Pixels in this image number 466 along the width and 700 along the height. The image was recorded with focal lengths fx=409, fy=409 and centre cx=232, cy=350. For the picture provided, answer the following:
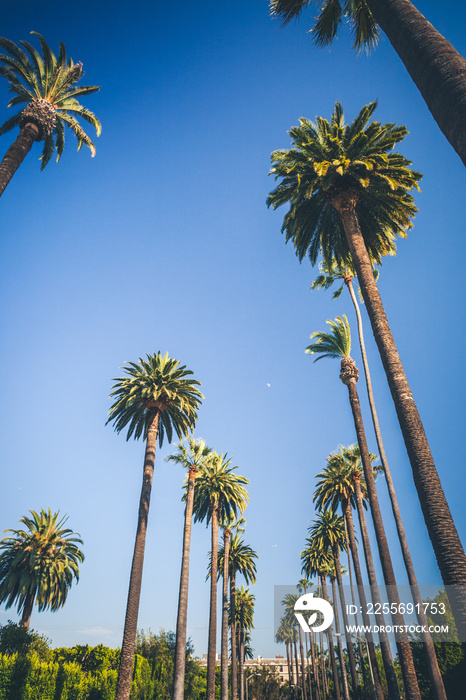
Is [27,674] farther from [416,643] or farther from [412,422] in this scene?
[412,422]

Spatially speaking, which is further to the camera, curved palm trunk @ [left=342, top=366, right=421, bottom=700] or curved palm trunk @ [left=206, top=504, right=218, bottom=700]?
curved palm trunk @ [left=206, top=504, right=218, bottom=700]

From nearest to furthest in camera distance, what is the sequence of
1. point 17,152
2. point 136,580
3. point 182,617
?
point 17,152
point 136,580
point 182,617

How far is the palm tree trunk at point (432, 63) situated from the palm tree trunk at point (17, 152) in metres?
11.4

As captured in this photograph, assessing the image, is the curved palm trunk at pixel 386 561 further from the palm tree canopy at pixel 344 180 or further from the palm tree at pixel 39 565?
the palm tree at pixel 39 565

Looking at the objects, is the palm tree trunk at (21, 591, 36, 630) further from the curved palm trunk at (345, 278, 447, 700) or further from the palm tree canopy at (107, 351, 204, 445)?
the curved palm trunk at (345, 278, 447, 700)

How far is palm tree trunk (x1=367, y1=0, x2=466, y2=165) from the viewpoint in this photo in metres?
5.04

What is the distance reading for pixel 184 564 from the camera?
30.0 metres

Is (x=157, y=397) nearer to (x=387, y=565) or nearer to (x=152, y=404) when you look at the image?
(x=152, y=404)

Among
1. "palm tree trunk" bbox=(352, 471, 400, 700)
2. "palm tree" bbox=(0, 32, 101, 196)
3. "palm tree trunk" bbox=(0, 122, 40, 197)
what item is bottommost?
"palm tree trunk" bbox=(352, 471, 400, 700)

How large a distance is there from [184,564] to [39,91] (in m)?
29.7

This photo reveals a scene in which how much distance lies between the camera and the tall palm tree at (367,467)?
56.7 feet

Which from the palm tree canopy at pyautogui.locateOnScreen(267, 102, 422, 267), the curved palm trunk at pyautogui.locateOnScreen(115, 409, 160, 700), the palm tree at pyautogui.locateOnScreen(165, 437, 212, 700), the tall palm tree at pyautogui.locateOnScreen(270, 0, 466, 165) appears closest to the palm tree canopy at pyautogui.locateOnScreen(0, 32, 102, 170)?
the palm tree canopy at pyautogui.locateOnScreen(267, 102, 422, 267)

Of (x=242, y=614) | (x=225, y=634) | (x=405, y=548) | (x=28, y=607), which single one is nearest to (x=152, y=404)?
(x=405, y=548)

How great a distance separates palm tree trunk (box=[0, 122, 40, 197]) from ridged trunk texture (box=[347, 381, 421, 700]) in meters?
21.0
